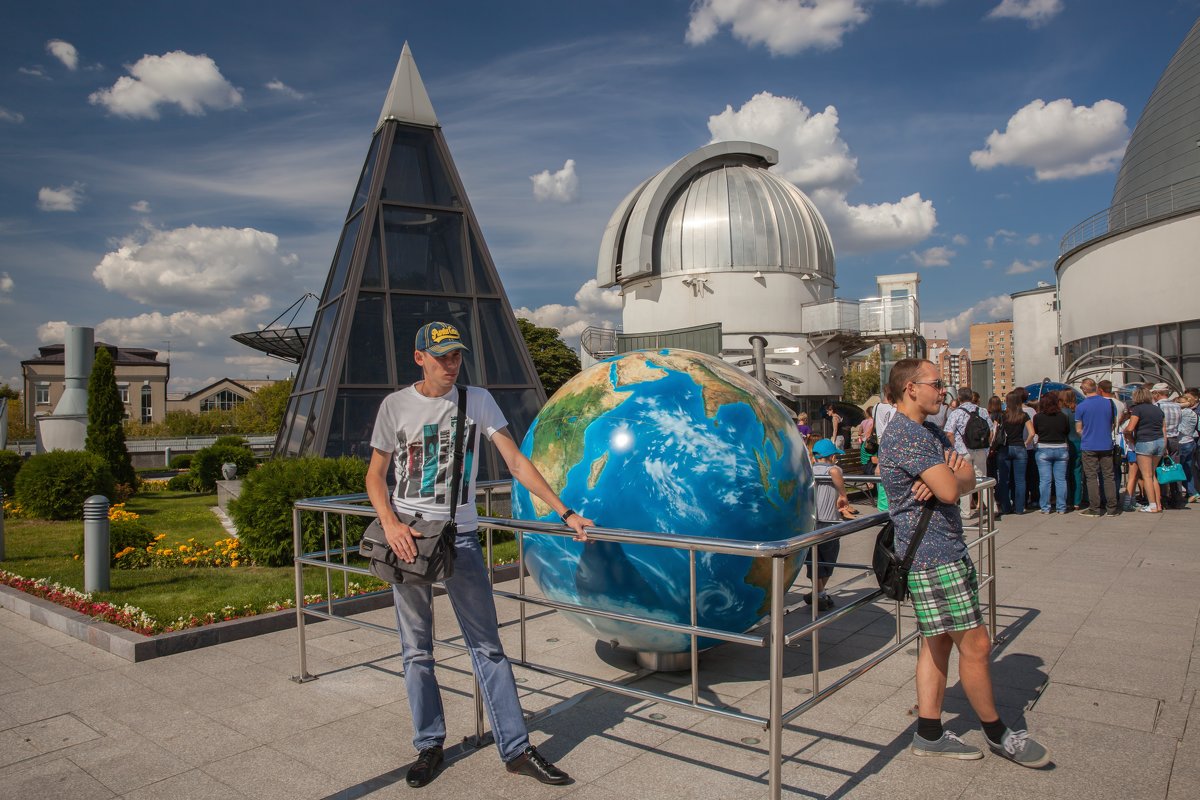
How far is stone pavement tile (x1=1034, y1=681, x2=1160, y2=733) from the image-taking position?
444cm

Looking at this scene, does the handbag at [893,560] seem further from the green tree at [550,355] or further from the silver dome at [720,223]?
the green tree at [550,355]

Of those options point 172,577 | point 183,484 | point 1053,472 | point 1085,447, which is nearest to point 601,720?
point 172,577

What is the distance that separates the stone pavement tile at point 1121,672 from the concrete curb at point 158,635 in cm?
491

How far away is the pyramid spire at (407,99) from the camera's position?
547 inches

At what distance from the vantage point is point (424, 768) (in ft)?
12.8

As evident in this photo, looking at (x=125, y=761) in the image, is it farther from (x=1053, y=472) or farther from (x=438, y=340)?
(x=1053, y=472)

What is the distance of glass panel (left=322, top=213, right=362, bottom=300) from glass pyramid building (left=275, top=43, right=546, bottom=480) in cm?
3

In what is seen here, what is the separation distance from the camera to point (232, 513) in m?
9.59

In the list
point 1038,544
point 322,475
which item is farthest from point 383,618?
point 1038,544

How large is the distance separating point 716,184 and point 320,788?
1266 inches

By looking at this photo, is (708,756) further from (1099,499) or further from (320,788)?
(1099,499)

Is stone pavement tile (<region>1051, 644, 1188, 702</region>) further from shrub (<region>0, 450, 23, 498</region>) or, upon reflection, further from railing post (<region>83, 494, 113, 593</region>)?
shrub (<region>0, 450, 23, 498</region>)

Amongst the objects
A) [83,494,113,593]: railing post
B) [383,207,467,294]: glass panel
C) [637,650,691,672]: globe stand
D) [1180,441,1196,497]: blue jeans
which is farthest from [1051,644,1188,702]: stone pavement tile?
[383,207,467,294]: glass panel

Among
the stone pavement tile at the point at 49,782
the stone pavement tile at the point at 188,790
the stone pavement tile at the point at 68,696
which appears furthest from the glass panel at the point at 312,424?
the stone pavement tile at the point at 188,790
